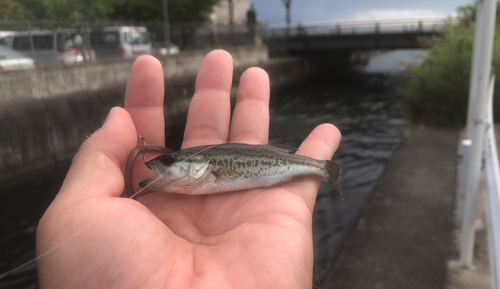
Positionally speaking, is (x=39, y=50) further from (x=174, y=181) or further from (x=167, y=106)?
(x=174, y=181)

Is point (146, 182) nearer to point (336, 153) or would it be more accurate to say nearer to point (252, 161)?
point (252, 161)

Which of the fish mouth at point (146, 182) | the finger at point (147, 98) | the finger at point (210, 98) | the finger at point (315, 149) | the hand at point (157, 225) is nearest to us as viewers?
the hand at point (157, 225)

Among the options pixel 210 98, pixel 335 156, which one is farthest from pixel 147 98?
pixel 335 156

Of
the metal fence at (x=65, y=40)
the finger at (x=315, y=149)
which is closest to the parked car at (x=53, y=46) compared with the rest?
the metal fence at (x=65, y=40)

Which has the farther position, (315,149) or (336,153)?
(336,153)

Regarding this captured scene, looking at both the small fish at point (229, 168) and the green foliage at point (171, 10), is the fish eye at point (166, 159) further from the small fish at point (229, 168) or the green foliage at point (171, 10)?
the green foliage at point (171, 10)

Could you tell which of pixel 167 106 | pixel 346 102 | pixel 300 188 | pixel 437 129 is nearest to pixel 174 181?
pixel 167 106
